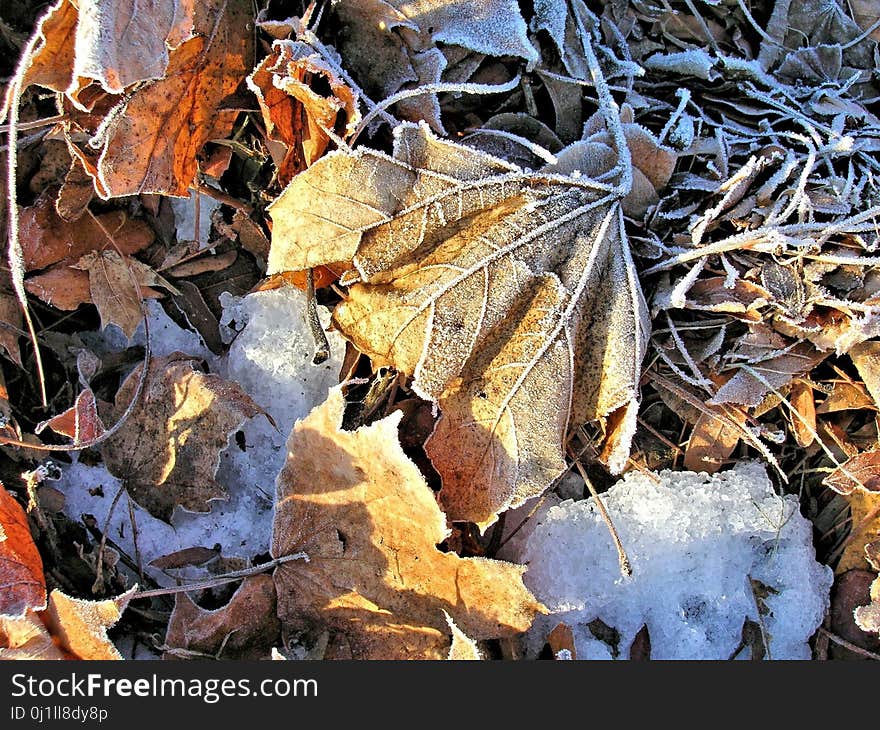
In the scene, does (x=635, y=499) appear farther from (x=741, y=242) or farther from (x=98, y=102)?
(x=98, y=102)

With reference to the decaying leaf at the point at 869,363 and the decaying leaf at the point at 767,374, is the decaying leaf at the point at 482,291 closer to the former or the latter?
the decaying leaf at the point at 767,374

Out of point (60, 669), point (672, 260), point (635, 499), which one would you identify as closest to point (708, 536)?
point (635, 499)

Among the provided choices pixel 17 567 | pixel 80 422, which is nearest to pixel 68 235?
pixel 80 422

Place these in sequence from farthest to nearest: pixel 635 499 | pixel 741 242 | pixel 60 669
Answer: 1. pixel 635 499
2. pixel 741 242
3. pixel 60 669

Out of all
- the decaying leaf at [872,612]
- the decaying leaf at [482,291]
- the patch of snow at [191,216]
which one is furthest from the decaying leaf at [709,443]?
the patch of snow at [191,216]

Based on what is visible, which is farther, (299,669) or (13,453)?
(13,453)
